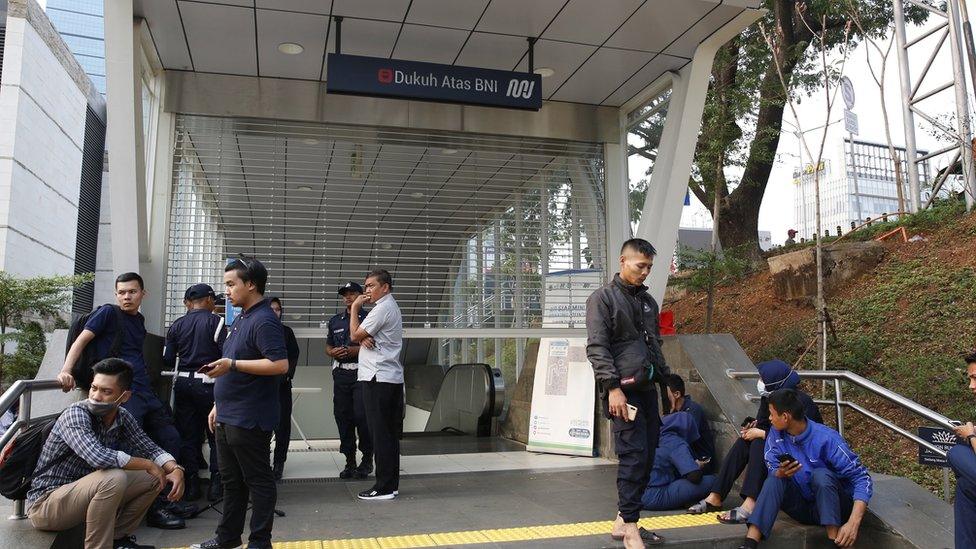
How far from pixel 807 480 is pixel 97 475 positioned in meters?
3.86

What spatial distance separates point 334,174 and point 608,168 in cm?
303

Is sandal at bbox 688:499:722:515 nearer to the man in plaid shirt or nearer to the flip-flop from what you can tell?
the flip-flop

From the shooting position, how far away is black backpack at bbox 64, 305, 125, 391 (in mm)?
4211

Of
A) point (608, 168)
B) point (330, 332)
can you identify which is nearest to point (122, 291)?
point (330, 332)

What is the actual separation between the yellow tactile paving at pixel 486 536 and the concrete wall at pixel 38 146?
695 inches

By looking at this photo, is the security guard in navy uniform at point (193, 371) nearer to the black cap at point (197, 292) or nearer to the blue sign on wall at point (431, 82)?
the black cap at point (197, 292)

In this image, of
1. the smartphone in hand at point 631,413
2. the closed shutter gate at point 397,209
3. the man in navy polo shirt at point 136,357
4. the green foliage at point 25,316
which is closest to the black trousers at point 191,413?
the man in navy polo shirt at point 136,357

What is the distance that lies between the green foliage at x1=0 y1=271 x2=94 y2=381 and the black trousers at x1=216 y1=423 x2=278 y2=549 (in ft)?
29.5

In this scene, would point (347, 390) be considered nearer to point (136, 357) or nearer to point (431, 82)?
point (136, 357)

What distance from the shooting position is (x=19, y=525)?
3.54 metres

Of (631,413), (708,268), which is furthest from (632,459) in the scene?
(708,268)

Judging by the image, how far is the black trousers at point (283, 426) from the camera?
6.01 metres

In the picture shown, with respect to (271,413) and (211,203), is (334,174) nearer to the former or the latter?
(211,203)

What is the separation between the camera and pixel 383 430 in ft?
17.1
